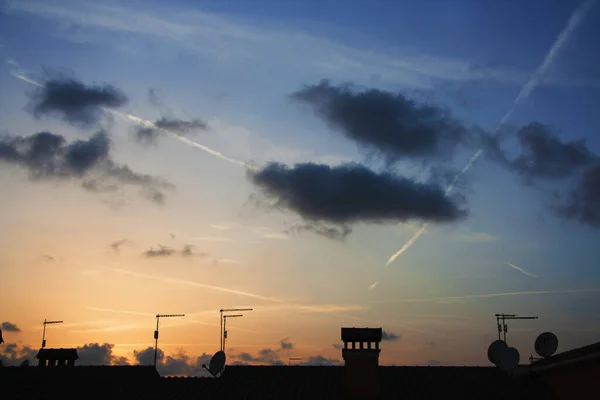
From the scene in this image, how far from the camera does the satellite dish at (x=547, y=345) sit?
151ft

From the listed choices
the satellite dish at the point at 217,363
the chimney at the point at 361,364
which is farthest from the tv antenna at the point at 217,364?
the chimney at the point at 361,364

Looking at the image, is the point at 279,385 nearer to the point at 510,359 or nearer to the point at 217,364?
the point at 217,364

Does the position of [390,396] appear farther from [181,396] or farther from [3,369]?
[3,369]

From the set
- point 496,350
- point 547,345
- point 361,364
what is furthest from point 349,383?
point 547,345

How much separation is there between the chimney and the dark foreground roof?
32.1 inches

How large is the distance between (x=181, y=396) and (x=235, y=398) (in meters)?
3.51

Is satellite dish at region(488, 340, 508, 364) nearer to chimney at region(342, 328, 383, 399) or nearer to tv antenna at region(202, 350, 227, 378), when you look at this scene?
chimney at region(342, 328, 383, 399)

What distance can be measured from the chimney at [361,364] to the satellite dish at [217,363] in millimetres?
10360

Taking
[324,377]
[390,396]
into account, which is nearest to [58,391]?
[324,377]

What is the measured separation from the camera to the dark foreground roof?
43125 millimetres

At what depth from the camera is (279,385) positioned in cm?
4459

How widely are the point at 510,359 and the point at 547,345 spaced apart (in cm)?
348

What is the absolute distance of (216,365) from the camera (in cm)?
5006

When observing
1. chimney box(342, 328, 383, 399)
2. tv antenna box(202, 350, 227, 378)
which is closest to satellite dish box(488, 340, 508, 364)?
chimney box(342, 328, 383, 399)
